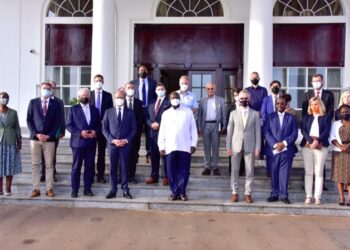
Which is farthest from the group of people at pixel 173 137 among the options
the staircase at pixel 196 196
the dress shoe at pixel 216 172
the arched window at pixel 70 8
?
the arched window at pixel 70 8

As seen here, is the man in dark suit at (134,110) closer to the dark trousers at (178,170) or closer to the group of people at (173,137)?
the group of people at (173,137)

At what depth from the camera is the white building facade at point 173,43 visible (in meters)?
11.2

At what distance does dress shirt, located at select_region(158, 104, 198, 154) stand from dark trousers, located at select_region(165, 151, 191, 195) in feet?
0.33

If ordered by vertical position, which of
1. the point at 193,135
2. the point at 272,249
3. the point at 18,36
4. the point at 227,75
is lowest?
the point at 272,249

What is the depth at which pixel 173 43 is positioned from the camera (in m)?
11.6

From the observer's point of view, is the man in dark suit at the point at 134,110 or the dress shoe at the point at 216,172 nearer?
the man in dark suit at the point at 134,110

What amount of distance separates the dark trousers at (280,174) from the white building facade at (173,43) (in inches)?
173

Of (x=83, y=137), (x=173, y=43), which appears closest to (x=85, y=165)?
(x=83, y=137)

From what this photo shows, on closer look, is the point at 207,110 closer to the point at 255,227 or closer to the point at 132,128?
the point at 132,128

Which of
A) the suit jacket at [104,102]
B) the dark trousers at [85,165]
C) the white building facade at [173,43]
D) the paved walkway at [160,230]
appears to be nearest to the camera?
the paved walkway at [160,230]

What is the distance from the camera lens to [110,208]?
677cm

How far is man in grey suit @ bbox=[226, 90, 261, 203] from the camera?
6.86 m

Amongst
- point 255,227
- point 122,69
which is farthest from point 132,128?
point 122,69

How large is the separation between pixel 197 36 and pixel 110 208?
6263 millimetres
